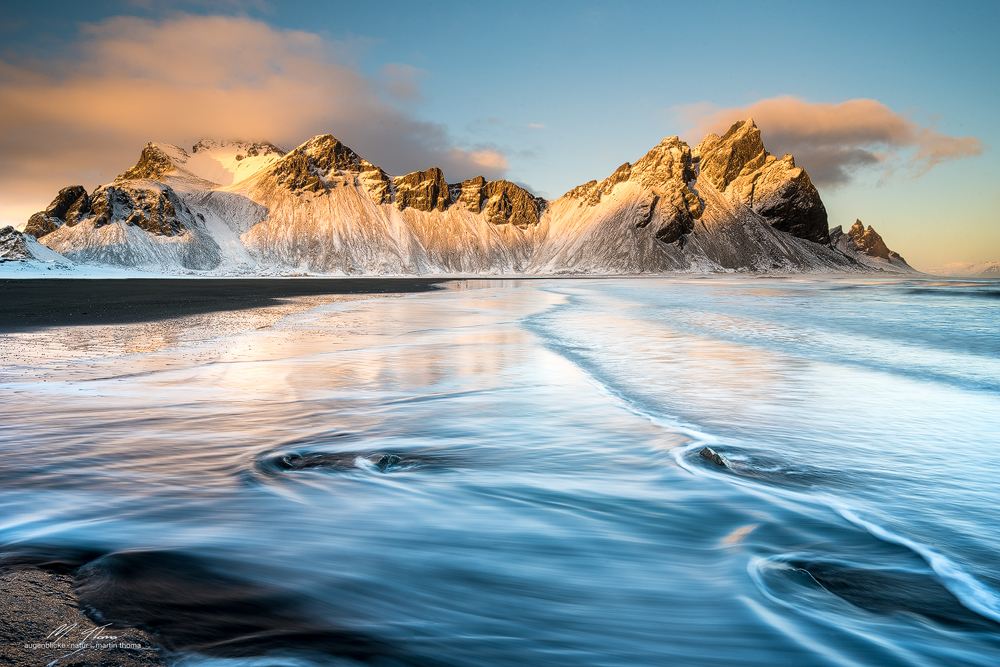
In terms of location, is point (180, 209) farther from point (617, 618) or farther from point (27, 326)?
point (617, 618)

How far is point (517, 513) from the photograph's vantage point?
4.09 metres

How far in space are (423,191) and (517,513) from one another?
195098mm

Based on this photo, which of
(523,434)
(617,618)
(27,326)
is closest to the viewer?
(617,618)

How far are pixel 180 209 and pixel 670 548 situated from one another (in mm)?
176592

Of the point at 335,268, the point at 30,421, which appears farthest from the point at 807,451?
the point at 335,268

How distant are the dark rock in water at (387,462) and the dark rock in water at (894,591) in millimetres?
3288

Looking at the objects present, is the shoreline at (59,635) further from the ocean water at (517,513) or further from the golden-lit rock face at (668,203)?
the golden-lit rock face at (668,203)

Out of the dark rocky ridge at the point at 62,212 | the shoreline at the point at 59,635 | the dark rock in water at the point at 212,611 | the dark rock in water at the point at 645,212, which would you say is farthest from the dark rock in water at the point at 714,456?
the dark rock in water at the point at 645,212

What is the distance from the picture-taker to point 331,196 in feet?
585

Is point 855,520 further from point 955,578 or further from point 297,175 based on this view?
point 297,175

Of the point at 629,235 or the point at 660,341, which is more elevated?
the point at 629,235

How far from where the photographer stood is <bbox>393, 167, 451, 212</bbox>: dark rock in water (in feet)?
621

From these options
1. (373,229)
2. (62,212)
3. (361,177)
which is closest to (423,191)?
(361,177)

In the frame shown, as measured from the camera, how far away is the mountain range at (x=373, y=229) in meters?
140
